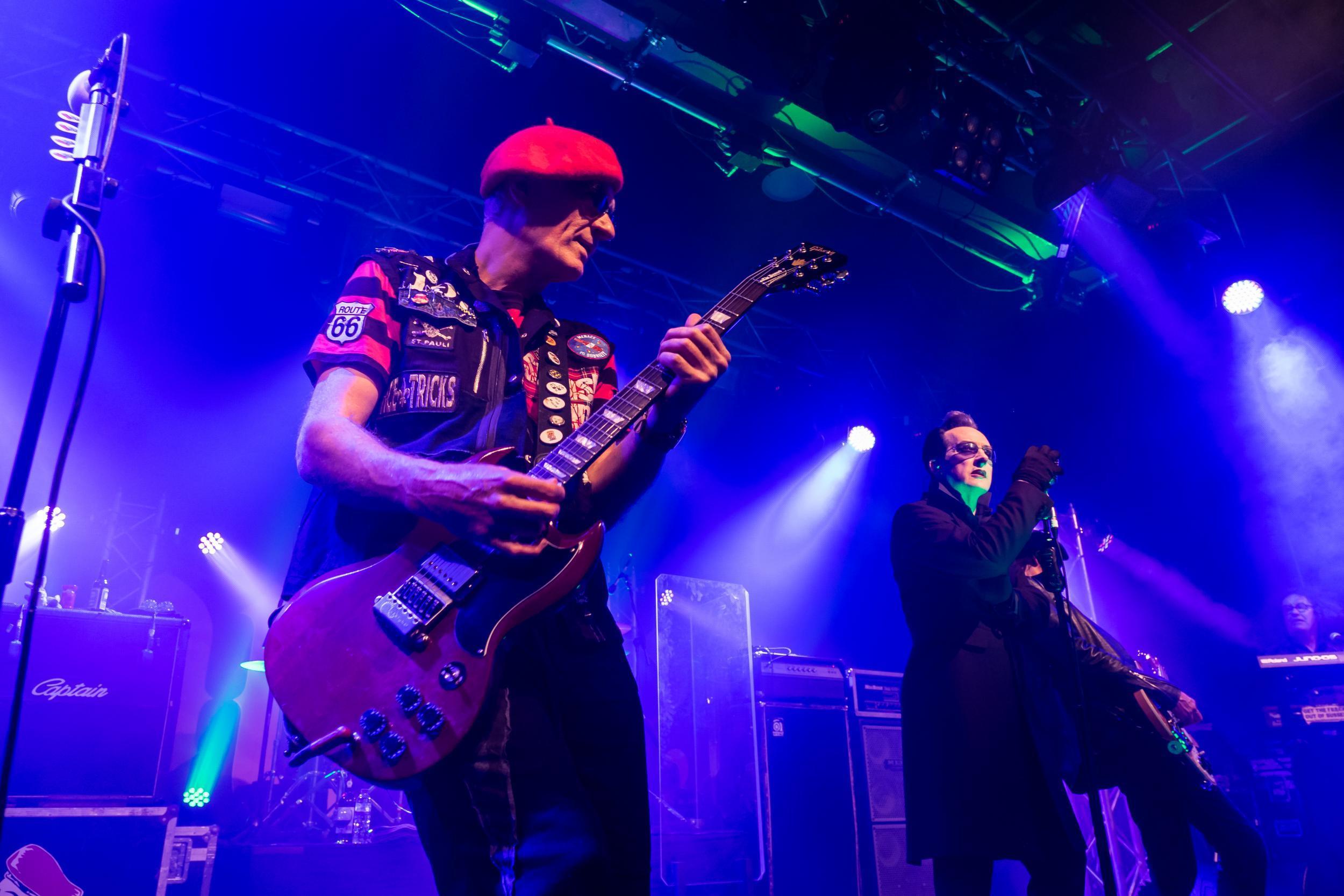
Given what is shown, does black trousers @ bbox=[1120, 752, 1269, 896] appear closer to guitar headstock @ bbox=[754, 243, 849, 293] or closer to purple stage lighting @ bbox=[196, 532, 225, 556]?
guitar headstock @ bbox=[754, 243, 849, 293]

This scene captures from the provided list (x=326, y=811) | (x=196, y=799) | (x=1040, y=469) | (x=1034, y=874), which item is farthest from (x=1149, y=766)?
(x=196, y=799)

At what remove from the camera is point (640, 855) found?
5.30 feet

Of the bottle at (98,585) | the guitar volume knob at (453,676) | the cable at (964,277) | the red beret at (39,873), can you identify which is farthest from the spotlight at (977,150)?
the bottle at (98,585)

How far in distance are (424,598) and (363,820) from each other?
6.58m

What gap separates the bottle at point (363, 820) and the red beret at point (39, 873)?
7.93 ft

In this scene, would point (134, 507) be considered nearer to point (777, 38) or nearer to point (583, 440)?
point (777, 38)

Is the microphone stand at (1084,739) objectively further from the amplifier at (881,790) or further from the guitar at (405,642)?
the amplifier at (881,790)

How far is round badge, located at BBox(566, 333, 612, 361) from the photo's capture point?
7.41 ft

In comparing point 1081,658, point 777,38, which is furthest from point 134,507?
point 1081,658

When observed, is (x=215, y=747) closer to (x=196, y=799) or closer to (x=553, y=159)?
(x=196, y=799)

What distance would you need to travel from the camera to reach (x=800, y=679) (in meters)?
7.31

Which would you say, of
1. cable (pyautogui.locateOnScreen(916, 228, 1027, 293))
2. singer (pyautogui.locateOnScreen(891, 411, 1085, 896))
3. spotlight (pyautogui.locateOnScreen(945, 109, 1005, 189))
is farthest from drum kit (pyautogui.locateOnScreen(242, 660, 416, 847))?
cable (pyautogui.locateOnScreen(916, 228, 1027, 293))

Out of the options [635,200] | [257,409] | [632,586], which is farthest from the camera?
[257,409]

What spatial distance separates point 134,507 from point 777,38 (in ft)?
28.4
